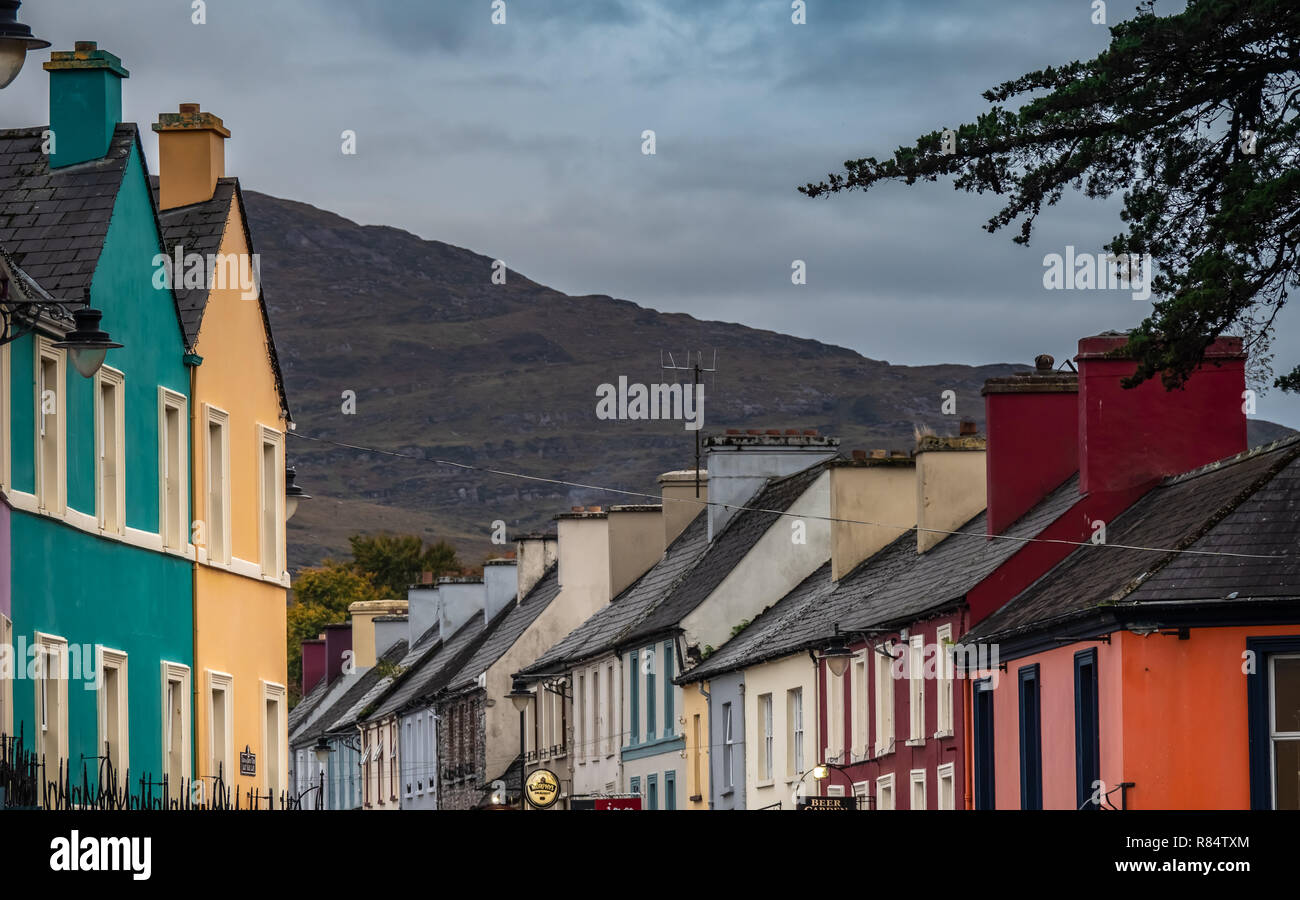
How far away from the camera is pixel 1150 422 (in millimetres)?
37312

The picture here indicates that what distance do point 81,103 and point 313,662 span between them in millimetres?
75680

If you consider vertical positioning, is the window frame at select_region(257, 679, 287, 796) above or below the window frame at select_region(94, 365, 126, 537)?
below

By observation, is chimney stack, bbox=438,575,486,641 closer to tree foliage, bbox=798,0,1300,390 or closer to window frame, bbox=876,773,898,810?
window frame, bbox=876,773,898,810

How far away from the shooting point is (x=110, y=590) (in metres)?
31.2

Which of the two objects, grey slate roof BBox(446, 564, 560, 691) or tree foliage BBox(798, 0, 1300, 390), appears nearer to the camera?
tree foliage BBox(798, 0, 1300, 390)

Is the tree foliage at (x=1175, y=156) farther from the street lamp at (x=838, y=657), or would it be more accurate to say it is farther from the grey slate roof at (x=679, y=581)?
the grey slate roof at (x=679, y=581)

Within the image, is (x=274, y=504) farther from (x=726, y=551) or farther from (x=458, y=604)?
(x=458, y=604)

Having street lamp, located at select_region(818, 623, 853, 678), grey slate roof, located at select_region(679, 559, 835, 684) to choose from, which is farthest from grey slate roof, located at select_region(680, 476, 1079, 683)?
street lamp, located at select_region(818, 623, 853, 678)

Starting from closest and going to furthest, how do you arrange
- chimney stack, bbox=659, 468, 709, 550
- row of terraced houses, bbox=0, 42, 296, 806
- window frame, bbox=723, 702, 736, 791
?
row of terraced houses, bbox=0, 42, 296, 806 → window frame, bbox=723, 702, 736, 791 → chimney stack, bbox=659, 468, 709, 550

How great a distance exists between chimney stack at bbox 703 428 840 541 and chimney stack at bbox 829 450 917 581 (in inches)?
435

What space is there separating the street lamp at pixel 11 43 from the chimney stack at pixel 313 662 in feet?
300

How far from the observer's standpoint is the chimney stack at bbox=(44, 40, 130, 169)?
33000 mm
